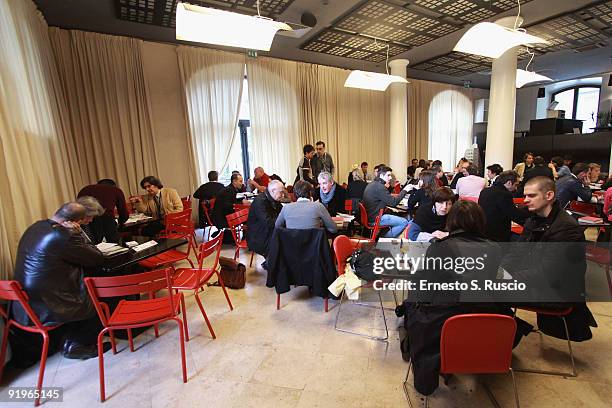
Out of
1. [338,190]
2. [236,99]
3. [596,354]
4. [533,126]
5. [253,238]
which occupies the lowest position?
[596,354]

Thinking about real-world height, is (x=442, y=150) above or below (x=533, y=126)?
below

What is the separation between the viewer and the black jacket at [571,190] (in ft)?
12.7

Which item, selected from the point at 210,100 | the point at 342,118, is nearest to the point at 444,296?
the point at 210,100

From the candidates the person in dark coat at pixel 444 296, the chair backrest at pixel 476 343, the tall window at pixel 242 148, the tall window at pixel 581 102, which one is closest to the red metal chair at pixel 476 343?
the chair backrest at pixel 476 343

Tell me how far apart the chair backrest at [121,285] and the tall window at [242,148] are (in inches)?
191

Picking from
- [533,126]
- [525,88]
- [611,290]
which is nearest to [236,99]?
[611,290]

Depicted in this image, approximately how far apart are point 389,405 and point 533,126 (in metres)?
11.2

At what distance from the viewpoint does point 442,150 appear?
33.6ft

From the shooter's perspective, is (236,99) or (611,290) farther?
(236,99)

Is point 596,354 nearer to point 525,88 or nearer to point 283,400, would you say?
point 283,400

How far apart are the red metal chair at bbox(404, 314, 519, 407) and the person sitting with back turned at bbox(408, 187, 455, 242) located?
1.16m

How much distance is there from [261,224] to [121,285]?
1.78 meters

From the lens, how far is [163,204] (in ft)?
14.3

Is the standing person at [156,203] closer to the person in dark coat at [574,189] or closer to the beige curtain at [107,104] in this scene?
the beige curtain at [107,104]
